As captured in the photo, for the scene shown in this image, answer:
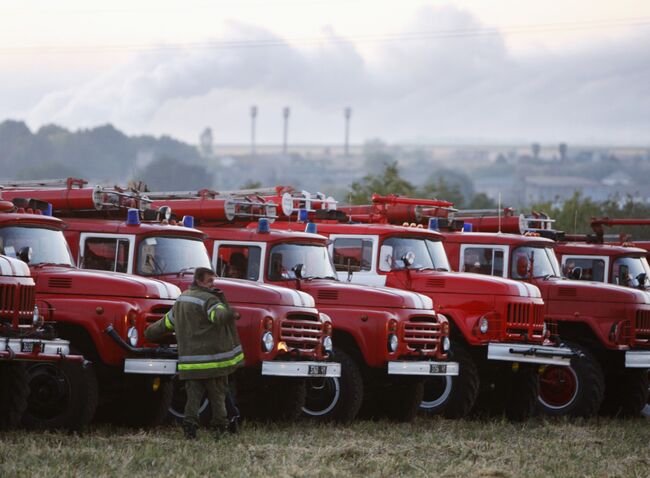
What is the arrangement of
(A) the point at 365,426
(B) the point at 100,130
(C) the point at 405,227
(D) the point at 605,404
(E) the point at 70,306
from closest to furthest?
1. (E) the point at 70,306
2. (A) the point at 365,426
3. (C) the point at 405,227
4. (D) the point at 605,404
5. (B) the point at 100,130

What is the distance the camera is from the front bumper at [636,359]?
2238 cm

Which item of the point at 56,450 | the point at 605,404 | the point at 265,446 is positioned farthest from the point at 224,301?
the point at 605,404

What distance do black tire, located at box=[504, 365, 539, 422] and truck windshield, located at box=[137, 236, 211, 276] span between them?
206 inches

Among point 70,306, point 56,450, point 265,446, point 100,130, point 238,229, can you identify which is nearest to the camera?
point 56,450

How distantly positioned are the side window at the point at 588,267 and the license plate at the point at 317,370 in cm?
821

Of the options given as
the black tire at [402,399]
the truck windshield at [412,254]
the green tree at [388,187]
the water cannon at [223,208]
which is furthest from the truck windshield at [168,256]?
the green tree at [388,187]

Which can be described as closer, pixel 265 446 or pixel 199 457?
pixel 199 457

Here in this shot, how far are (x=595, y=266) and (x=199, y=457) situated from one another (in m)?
12.1

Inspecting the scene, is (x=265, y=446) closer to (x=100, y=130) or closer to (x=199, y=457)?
(x=199, y=457)

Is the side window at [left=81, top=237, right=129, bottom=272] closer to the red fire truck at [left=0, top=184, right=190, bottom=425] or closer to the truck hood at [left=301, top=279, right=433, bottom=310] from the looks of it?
the red fire truck at [left=0, top=184, right=190, bottom=425]

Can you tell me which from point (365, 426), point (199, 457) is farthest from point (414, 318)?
point (199, 457)

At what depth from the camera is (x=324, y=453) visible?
14844 mm

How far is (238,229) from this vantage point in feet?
64.5

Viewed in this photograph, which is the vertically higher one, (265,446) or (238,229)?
(238,229)
